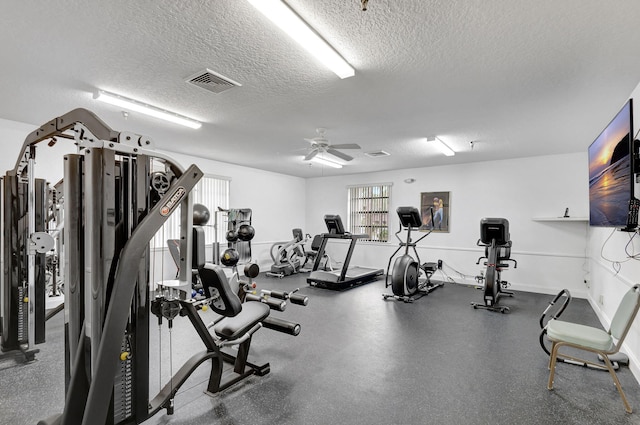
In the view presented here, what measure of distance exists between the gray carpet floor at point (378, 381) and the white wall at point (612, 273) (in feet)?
0.95

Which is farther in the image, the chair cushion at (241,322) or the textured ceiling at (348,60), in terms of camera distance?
the chair cushion at (241,322)

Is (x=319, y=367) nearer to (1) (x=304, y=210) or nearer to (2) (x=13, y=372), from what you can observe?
(2) (x=13, y=372)

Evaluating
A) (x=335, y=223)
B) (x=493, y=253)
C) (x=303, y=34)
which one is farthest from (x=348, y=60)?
(x=335, y=223)

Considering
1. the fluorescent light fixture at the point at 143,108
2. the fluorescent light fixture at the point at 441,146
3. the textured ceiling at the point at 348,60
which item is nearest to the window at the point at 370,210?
the fluorescent light fixture at the point at 441,146

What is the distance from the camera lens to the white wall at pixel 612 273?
2711mm

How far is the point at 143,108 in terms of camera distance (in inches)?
133

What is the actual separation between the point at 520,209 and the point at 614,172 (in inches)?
158

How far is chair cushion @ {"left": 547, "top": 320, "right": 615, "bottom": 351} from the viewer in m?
2.31

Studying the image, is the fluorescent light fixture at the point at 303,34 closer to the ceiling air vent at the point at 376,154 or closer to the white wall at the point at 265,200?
the ceiling air vent at the point at 376,154

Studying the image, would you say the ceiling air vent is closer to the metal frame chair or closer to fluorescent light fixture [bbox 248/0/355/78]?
fluorescent light fixture [bbox 248/0/355/78]

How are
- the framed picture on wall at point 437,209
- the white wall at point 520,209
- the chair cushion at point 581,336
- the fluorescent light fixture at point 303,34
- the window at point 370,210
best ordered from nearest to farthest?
the fluorescent light fixture at point 303,34 → the chair cushion at point 581,336 → the white wall at point 520,209 → the framed picture on wall at point 437,209 → the window at point 370,210

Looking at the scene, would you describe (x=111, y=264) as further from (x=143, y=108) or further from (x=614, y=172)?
(x=614, y=172)

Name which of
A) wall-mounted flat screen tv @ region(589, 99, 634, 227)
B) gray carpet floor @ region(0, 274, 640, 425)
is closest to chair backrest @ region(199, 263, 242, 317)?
gray carpet floor @ region(0, 274, 640, 425)

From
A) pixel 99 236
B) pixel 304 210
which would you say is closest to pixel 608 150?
pixel 99 236
